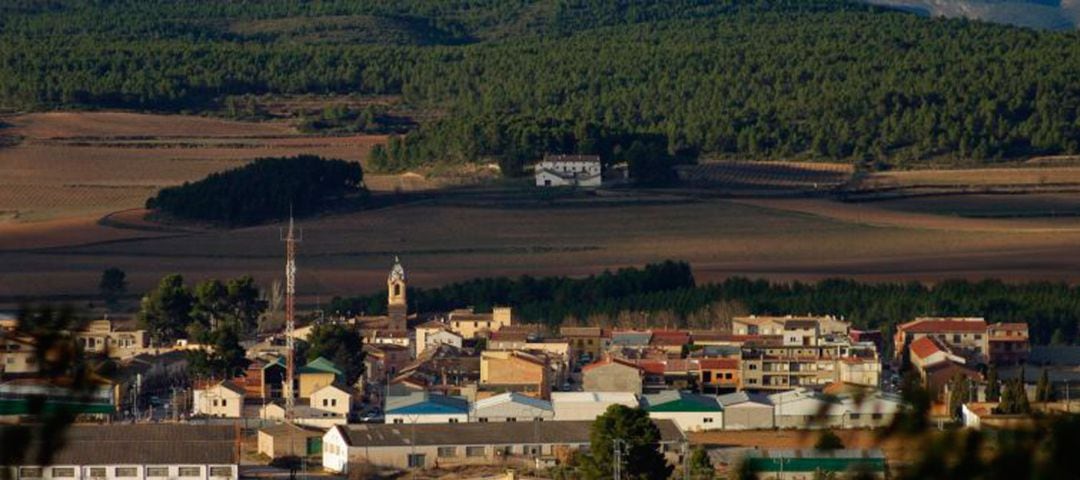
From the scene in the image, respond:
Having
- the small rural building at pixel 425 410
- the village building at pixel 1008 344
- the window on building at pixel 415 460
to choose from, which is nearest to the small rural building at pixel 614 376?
the small rural building at pixel 425 410

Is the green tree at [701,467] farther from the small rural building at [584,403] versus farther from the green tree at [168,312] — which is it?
the green tree at [168,312]

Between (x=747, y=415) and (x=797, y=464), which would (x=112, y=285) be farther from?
(x=797, y=464)

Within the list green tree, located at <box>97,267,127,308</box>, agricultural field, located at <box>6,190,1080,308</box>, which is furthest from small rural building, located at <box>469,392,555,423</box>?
green tree, located at <box>97,267,127,308</box>

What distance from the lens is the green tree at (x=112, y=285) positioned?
53.9m

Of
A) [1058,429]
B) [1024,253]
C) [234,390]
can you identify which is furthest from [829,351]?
[1058,429]

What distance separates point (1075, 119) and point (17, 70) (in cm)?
3264

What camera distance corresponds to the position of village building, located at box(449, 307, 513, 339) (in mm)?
46125

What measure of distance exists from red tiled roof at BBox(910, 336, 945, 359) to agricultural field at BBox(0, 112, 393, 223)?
1201 inches

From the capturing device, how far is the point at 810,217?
6675 cm

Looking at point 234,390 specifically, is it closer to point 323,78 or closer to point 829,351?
point 829,351

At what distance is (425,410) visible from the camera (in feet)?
118

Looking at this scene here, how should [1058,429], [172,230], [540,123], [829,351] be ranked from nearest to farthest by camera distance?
[1058,429] < [829,351] < [172,230] < [540,123]

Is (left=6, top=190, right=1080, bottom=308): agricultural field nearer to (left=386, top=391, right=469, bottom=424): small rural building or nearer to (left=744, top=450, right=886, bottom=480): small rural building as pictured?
(left=386, top=391, right=469, bottom=424): small rural building

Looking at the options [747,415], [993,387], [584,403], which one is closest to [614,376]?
[584,403]
